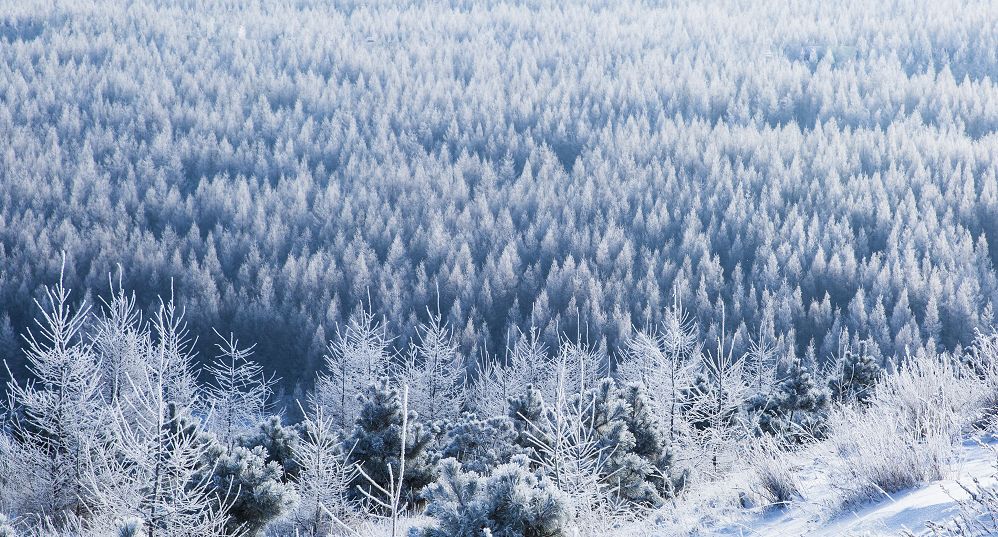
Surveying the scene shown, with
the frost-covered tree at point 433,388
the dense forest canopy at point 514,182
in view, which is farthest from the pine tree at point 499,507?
the frost-covered tree at point 433,388

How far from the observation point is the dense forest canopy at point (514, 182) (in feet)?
193

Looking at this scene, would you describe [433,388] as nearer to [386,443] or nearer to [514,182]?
[386,443]

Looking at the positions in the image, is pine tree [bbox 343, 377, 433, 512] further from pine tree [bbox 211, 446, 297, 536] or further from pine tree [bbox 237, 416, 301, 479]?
pine tree [bbox 237, 416, 301, 479]

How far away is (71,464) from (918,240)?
6595 centimetres

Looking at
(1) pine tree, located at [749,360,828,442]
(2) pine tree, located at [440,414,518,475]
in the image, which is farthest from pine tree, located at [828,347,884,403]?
(2) pine tree, located at [440,414,518,475]

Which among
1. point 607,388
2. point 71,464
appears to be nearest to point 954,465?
point 607,388

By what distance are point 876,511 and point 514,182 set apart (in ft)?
288

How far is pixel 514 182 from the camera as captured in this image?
92.4 metres

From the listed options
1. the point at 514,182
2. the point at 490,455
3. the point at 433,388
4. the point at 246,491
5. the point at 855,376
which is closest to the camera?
the point at 246,491

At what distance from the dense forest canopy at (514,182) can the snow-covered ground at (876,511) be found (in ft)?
36.9

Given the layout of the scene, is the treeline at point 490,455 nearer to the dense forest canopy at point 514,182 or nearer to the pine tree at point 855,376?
the pine tree at point 855,376

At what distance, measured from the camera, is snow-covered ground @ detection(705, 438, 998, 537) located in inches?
190

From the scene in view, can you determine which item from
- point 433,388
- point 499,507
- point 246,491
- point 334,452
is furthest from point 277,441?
point 433,388

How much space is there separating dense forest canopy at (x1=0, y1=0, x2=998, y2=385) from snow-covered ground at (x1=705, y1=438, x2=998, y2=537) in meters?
11.3
